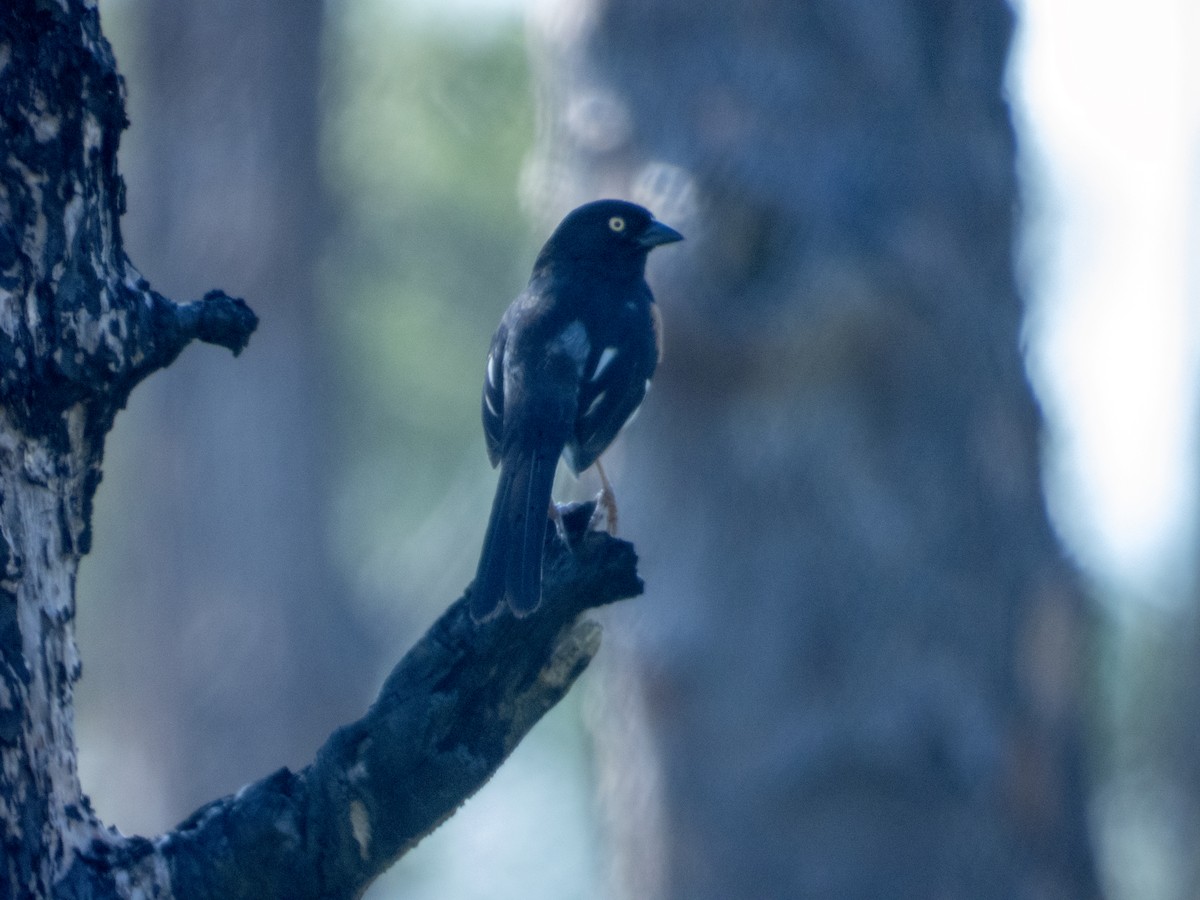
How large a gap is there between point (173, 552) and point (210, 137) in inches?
135

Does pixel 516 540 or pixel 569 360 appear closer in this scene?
pixel 516 540

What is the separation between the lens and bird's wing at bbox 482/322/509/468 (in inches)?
195

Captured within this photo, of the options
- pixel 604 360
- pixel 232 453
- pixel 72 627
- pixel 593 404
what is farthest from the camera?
pixel 232 453

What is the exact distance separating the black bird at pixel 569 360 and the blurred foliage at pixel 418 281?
29.7ft

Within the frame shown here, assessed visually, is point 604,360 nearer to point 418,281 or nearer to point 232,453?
point 232,453

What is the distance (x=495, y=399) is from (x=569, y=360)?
0.90ft

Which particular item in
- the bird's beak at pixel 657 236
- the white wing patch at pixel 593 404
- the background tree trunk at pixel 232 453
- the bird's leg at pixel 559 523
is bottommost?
the bird's leg at pixel 559 523

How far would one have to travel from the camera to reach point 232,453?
41.6 feet

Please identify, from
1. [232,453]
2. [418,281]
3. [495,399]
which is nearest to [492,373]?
[495,399]

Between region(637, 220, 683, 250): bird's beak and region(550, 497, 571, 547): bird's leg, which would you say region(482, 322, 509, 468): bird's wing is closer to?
region(550, 497, 571, 547): bird's leg

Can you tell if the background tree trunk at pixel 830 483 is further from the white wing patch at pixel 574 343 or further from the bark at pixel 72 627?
the bark at pixel 72 627

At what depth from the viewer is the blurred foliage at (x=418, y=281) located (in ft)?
50.9

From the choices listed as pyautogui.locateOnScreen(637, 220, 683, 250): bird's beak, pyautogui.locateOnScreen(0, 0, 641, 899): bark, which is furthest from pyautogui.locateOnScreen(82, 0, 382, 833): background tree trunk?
pyautogui.locateOnScreen(0, 0, 641, 899): bark

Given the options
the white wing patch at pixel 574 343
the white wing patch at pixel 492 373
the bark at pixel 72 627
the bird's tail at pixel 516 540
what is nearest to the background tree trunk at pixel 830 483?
the white wing patch at pixel 574 343
